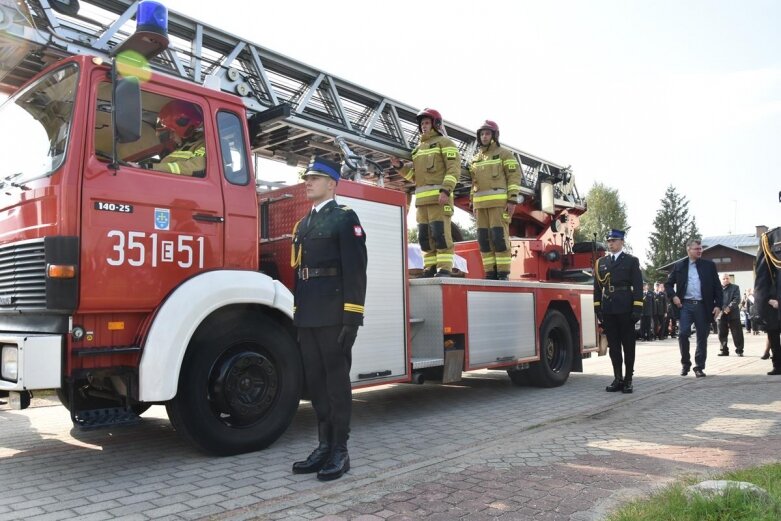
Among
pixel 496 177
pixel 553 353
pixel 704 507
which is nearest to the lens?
pixel 704 507

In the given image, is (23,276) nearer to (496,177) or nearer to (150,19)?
(150,19)

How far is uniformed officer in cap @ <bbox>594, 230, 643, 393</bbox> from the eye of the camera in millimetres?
7547

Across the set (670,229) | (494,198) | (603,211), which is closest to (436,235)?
(494,198)

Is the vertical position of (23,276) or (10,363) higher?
(23,276)

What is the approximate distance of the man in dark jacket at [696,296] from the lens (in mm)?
8898

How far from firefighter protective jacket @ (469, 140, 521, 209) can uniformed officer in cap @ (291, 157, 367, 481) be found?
173 inches

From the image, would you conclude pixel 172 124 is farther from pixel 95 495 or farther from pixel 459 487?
pixel 459 487

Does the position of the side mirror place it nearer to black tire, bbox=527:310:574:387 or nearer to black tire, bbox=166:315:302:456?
black tire, bbox=166:315:302:456

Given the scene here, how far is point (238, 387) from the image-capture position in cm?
449

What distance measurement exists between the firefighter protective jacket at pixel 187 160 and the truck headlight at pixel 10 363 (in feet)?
4.85

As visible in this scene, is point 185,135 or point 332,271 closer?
point 332,271

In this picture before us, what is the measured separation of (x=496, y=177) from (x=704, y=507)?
5707mm

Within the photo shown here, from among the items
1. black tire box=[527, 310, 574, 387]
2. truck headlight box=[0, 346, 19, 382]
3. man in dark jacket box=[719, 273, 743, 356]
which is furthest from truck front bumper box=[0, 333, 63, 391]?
man in dark jacket box=[719, 273, 743, 356]

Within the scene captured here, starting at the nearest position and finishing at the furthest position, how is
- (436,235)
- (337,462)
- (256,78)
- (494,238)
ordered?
(337,462), (256,78), (436,235), (494,238)
